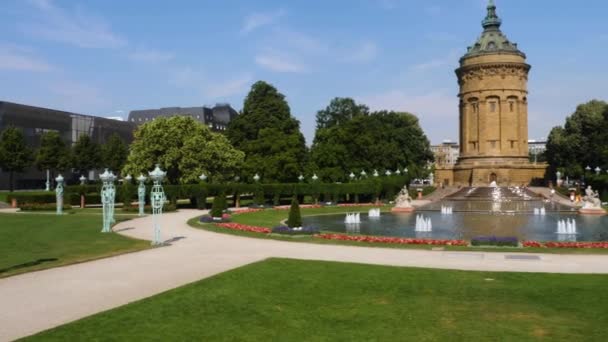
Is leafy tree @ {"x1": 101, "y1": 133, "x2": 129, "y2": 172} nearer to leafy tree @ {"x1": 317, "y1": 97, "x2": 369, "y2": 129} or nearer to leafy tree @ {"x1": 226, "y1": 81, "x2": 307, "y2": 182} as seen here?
leafy tree @ {"x1": 226, "y1": 81, "x2": 307, "y2": 182}

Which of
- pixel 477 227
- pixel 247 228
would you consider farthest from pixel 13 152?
pixel 477 227

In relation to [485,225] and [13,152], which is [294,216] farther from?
[13,152]

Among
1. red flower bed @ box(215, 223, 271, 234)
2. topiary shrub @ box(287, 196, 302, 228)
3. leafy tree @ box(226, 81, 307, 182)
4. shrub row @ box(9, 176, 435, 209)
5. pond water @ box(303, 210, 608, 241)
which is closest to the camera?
topiary shrub @ box(287, 196, 302, 228)

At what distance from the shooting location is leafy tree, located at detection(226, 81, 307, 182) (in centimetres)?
6247

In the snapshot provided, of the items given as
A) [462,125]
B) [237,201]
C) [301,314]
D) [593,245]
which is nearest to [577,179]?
[462,125]

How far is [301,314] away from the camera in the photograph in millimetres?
11773

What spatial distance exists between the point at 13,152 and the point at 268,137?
Result: 3444 centimetres

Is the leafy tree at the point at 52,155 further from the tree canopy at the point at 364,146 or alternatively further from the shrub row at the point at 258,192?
the tree canopy at the point at 364,146

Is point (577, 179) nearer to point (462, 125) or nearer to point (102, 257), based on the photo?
point (462, 125)

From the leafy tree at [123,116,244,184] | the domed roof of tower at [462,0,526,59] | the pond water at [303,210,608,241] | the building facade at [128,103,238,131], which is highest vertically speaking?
the domed roof of tower at [462,0,526,59]

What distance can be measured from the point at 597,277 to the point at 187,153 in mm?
45044

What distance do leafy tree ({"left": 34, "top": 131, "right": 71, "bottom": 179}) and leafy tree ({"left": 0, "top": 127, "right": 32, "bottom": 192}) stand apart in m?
2.45

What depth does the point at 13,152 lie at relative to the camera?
241 ft

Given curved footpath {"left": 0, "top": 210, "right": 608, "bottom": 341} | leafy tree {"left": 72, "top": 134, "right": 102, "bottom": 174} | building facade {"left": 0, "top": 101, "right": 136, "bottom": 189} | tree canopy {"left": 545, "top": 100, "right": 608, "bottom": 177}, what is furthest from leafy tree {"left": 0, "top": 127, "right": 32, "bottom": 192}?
tree canopy {"left": 545, "top": 100, "right": 608, "bottom": 177}
